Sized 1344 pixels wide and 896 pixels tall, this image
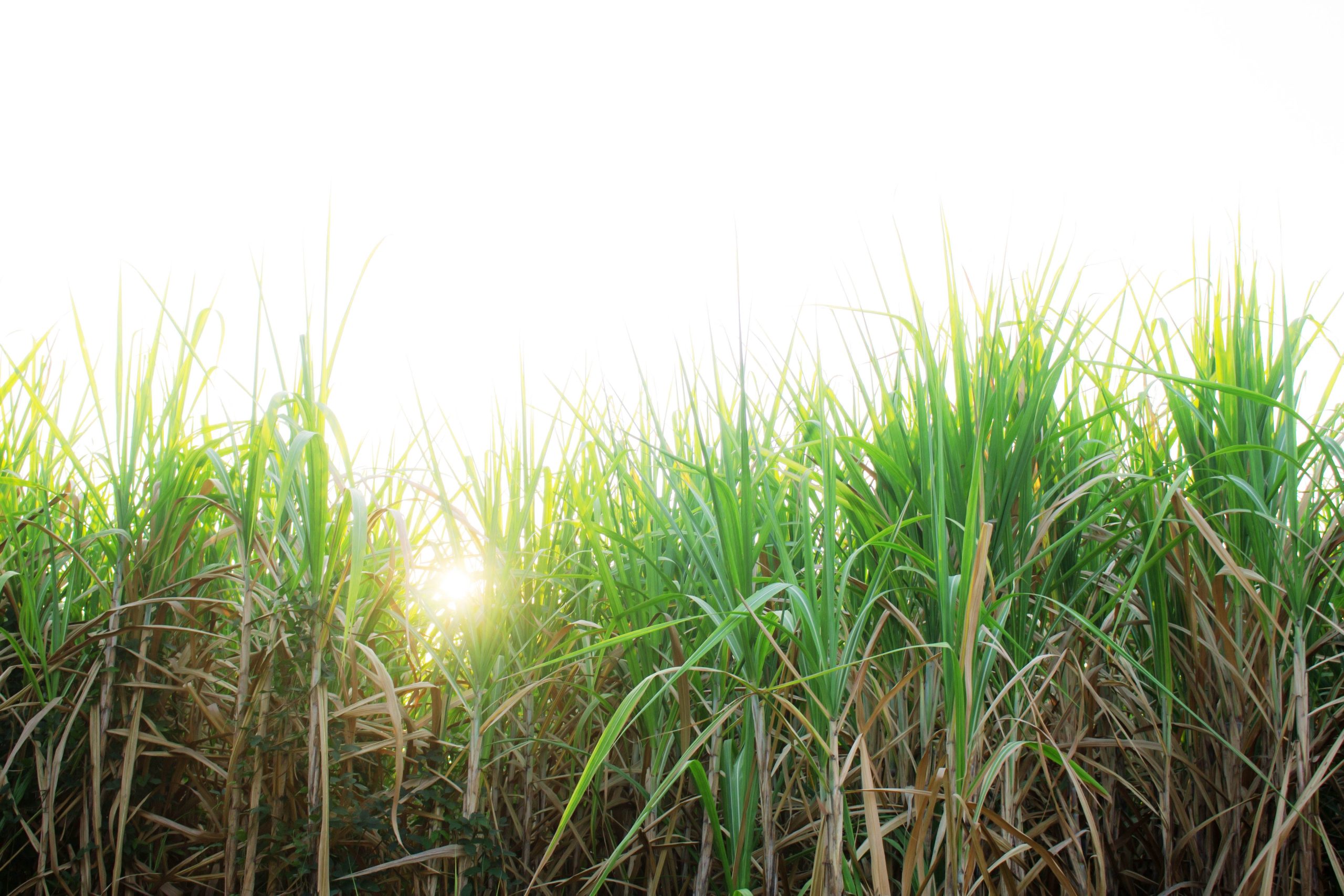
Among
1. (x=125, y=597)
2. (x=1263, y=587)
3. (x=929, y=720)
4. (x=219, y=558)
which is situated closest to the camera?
(x=929, y=720)

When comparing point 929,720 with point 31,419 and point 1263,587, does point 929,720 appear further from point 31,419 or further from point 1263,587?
point 31,419

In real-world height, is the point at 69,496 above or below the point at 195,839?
above

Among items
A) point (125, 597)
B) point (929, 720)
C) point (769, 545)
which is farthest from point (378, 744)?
point (929, 720)

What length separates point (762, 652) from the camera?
39.5 inches

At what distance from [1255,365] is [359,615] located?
154 cm

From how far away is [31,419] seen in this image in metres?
1.57

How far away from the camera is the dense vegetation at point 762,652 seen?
3.30 feet

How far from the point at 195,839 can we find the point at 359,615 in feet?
1.30

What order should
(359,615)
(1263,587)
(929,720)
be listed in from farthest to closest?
1. (359,615)
2. (1263,587)
3. (929,720)

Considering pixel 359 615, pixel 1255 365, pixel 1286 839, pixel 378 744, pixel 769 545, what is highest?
pixel 1255 365

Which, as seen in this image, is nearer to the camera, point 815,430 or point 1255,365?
point 1255,365

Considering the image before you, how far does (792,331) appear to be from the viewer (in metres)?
1.33

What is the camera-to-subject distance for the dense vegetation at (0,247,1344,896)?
101cm

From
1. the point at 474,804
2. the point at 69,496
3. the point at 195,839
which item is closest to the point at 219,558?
the point at 69,496
